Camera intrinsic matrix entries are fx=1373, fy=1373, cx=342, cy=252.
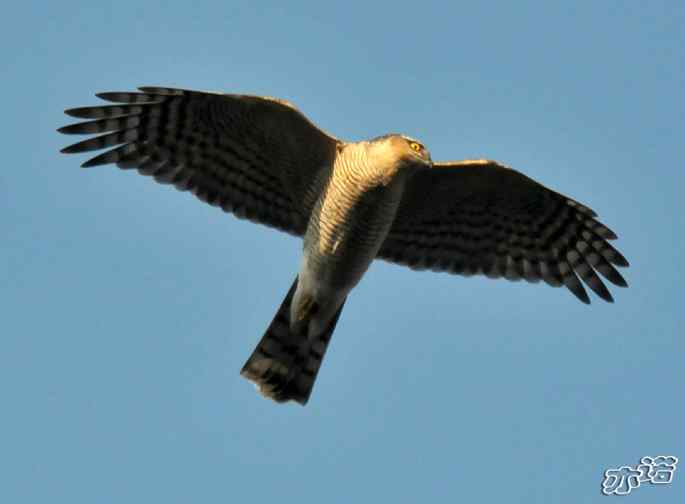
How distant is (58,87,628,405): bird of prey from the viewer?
12.8 m

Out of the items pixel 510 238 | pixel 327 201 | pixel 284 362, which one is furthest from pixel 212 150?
pixel 510 238

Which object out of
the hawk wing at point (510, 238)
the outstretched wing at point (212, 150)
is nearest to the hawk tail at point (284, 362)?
the outstretched wing at point (212, 150)

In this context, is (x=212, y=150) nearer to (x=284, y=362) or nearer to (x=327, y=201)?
(x=327, y=201)

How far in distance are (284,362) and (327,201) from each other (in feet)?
7.02

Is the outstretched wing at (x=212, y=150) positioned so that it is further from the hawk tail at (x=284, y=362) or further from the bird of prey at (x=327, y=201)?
the hawk tail at (x=284, y=362)

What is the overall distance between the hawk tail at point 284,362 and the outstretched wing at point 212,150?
42.4 inches

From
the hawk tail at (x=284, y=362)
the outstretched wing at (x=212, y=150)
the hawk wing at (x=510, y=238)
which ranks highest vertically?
the hawk wing at (x=510, y=238)

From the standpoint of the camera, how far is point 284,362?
14.3 meters

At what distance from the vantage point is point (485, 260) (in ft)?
48.0


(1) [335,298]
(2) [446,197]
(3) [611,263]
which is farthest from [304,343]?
(3) [611,263]

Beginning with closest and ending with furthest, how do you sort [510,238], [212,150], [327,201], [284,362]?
1. [327,201]
2. [212,150]
3. [284,362]
4. [510,238]

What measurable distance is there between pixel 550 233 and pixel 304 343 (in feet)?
9.46

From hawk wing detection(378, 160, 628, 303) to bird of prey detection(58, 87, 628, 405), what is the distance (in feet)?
0.04

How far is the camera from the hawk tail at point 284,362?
1420 cm
